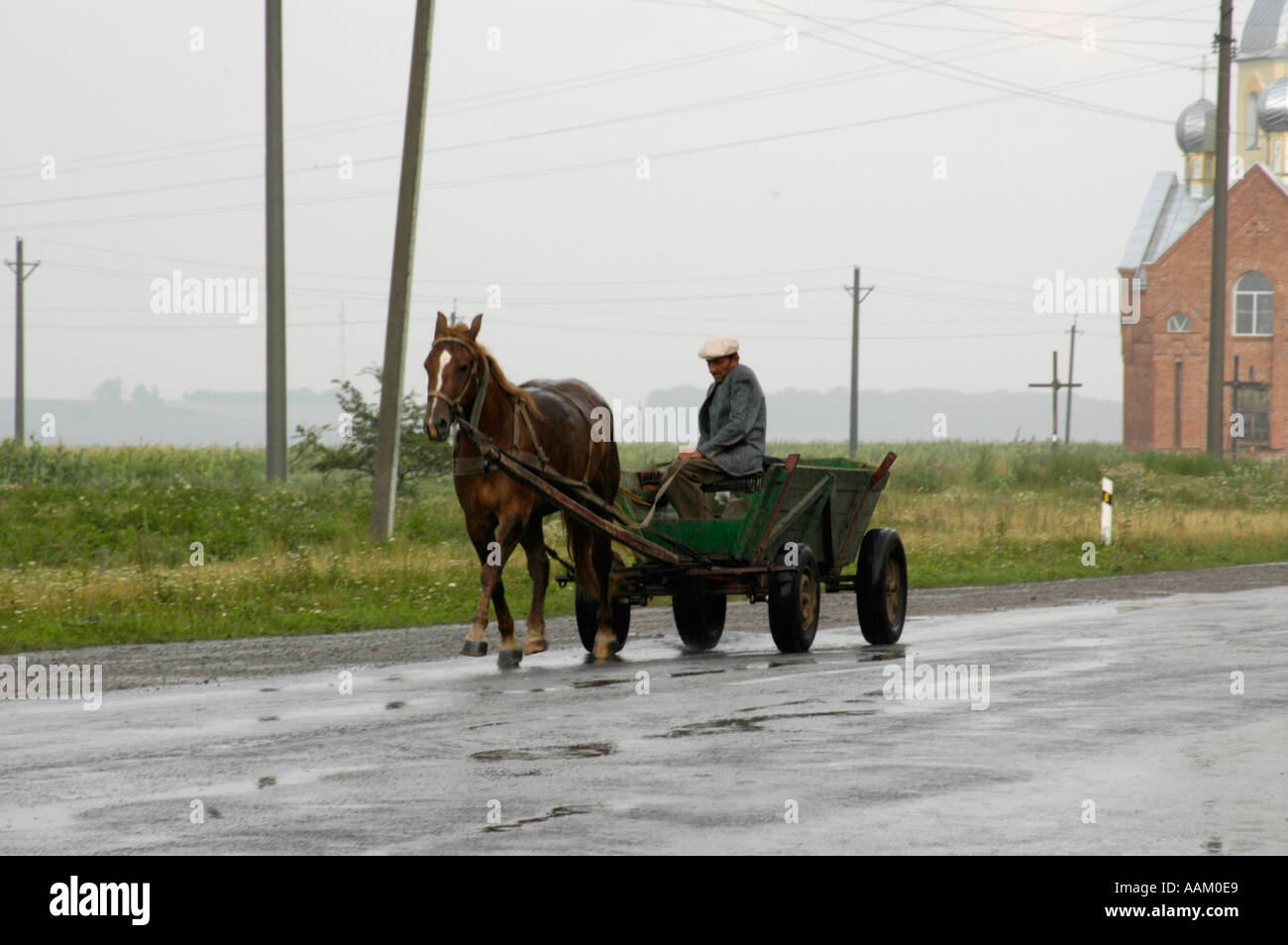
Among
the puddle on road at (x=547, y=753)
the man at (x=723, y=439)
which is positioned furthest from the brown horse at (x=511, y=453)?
the puddle on road at (x=547, y=753)

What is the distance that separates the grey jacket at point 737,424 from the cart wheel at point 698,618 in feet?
3.78

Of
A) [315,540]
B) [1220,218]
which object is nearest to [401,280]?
[315,540]

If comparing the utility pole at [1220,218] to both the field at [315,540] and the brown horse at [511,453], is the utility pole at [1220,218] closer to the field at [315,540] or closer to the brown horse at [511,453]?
the field at [315,540]

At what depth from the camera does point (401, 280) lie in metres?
23.0

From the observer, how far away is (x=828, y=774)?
8242mm

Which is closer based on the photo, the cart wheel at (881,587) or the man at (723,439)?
the man at (723,439)

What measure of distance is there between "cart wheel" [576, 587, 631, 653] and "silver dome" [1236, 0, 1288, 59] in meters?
82.0

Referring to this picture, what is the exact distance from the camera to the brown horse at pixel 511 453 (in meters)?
12.5

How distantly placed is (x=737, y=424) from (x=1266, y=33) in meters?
82.7

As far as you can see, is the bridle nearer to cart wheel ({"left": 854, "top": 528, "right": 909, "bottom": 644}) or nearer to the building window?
cart wheel ({"left": 854, "top": 528, "right": 909, "bottom": 644})

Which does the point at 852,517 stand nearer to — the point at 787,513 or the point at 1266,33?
the point at 787,513

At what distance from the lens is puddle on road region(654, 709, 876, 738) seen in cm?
956
